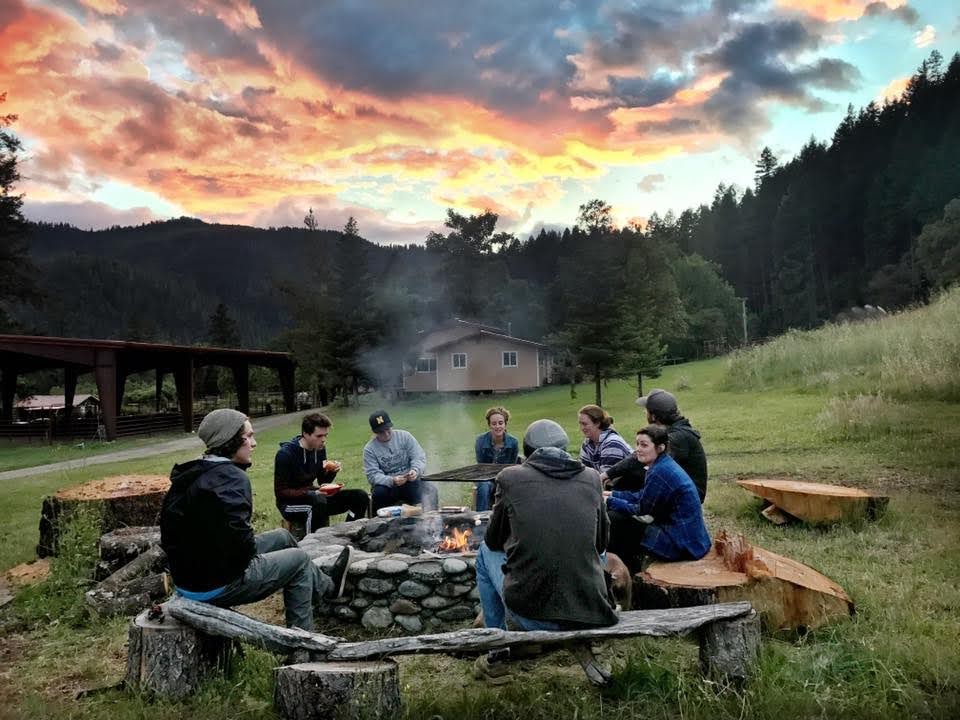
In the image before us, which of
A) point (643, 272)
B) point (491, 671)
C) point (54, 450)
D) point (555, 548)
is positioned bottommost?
point (491, 671)

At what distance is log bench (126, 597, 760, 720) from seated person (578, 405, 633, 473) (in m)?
2.87

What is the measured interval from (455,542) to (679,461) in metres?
2.08

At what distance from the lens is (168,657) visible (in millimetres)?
3668

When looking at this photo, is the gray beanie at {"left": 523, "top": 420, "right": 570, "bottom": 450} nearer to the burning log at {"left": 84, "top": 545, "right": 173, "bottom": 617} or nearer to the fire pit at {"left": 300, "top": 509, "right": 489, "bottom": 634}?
the fire pit at {"left": 300, "top": 509, "right": 489, "bottom": 634}

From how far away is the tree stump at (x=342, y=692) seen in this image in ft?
10.4

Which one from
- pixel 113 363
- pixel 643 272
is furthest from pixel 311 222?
pixel 643 272

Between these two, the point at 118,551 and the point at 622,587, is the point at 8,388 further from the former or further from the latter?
the point at 622,587

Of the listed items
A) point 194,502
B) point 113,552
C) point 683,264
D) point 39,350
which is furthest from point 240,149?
point 683,264

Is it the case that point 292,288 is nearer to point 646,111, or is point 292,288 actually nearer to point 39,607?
point 646,111

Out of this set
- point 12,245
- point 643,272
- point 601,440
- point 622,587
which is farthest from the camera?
point 12,245

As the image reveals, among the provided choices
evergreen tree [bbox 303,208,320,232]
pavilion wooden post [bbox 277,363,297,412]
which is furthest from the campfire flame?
evergreen tree [bbox 303,208,320,232]

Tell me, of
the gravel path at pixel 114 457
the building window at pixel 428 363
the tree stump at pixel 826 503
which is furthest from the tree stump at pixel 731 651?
the building window at pixel 428 363

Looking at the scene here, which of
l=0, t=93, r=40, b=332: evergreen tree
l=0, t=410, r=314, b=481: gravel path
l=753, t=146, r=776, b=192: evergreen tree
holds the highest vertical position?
l=753, t=146, r=776, b=192: evergreen tree

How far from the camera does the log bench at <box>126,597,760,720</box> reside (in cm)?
320
